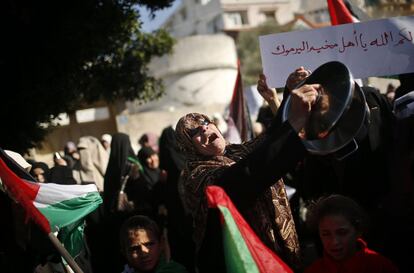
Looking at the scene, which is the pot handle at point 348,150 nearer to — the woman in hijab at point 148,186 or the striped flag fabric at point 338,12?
the striped flag fabric at point 338,12

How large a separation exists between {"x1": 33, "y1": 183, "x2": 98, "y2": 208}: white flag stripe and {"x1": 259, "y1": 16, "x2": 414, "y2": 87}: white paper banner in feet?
3.97

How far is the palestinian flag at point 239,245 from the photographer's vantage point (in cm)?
234

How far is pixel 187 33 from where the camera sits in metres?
63.2

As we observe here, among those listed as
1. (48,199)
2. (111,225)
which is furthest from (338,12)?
(48,199)

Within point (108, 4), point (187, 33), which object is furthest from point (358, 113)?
point (187, 33)

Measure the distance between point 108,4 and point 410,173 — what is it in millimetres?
6504

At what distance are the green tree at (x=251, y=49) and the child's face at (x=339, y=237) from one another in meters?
38.4

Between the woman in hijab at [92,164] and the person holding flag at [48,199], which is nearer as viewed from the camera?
the person holding flag at [48,199]

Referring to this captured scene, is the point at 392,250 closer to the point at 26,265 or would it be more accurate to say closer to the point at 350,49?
the point at 350,49

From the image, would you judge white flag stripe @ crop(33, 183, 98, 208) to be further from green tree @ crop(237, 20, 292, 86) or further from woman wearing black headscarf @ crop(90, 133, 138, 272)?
green tree @ crop(237, 20, 292, 86)

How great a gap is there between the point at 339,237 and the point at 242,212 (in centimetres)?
49

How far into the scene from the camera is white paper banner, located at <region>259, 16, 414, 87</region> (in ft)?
11.8

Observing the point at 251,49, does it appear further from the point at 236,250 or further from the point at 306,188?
the point at 236,250

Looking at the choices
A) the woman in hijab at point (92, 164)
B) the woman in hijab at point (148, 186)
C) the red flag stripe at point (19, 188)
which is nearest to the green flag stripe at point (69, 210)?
the red flag stripe at point (19, 188)
